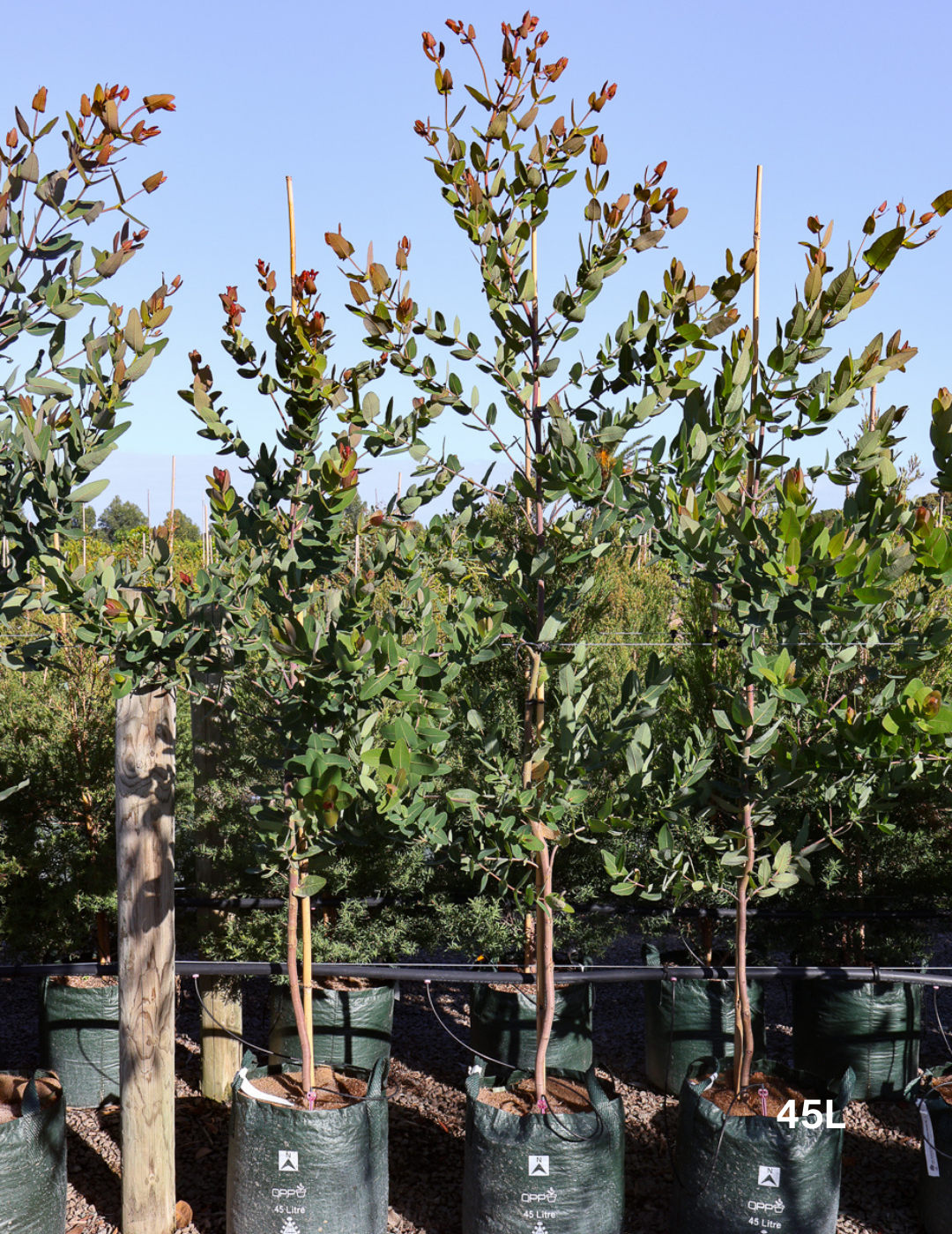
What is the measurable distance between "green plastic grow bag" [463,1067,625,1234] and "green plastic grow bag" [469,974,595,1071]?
1.00 meters

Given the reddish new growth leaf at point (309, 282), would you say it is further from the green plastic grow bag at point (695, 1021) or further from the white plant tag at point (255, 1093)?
the green plastic grow bag at point (695, 1021)

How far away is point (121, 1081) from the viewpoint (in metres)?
2.83

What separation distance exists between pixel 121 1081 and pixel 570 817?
4.85 ft

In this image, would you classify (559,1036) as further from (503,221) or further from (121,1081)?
(503,221)

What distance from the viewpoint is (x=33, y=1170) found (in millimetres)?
2615

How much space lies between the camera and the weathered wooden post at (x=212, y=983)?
3658mm

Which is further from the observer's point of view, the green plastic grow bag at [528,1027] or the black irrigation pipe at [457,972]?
the green plastic grow bag at [528,1027]

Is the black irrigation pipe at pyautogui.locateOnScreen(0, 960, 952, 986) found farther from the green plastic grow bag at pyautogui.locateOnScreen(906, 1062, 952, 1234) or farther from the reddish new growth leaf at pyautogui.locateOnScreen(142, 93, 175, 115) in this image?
the reddish new growth leaf at pyautogui.locateOnScreen(142, 93, 175, 115)

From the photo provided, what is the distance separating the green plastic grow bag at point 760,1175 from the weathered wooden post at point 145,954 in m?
1.49

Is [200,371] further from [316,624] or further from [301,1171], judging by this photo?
[301,1171]

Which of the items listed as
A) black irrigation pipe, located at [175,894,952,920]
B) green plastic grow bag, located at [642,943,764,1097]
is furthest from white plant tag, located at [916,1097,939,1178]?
green plastic grow bag, located at [642,943,764,1097]

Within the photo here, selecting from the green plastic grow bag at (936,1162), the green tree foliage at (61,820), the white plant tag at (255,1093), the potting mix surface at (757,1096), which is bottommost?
the green plastic grow bag at (936,1162)

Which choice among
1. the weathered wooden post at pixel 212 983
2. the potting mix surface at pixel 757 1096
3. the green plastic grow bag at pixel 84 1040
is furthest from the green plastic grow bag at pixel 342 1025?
the potting mix surface at pixel 757 1096

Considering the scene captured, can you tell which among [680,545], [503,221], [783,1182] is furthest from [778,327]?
[783,1182]
